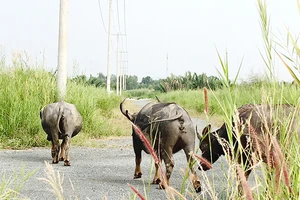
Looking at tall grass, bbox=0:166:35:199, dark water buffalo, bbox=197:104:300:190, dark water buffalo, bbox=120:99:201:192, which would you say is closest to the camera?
dark water buffalo, bbox=197:104:300:190

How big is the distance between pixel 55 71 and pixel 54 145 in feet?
16.1

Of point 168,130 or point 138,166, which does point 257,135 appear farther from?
point 138,166

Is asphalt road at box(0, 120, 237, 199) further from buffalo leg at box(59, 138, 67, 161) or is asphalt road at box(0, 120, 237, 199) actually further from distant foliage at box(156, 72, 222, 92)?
distant foliage at box(156, 72, 222, 92)

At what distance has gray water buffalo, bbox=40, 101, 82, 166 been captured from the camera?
21.7 feet

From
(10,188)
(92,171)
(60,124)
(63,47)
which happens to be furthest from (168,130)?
(63,47)

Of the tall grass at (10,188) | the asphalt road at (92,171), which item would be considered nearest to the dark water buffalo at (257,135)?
the asphalt road at (92,171)

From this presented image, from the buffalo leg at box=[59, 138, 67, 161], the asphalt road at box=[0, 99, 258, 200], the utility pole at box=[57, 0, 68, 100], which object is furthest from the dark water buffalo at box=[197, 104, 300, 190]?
the utility pole at box=[57, 0, 68, 100]

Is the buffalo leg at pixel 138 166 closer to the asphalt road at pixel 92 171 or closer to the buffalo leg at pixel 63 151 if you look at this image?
the asphalt road at pixel 92 171

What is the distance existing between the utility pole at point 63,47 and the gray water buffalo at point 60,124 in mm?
3677

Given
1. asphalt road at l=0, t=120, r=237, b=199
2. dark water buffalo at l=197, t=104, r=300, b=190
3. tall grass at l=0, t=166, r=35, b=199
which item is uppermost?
dark water buffalo at l=197, t=104, r=300, b=190

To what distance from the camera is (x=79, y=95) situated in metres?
10.5

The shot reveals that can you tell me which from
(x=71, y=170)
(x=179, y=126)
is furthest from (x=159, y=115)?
(x=71, y=170)

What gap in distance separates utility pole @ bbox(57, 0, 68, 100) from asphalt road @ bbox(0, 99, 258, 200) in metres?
2.12

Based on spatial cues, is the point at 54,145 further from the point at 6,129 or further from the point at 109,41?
the point at 109,41
